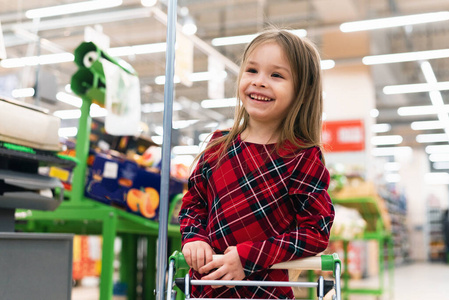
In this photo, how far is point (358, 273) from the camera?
34.3 ft

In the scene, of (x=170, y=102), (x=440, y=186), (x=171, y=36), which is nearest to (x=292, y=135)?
(x=170, y=102)

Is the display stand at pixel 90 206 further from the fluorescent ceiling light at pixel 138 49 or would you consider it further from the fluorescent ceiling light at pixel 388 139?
the fluorescent ceiling light at pixel 388 139

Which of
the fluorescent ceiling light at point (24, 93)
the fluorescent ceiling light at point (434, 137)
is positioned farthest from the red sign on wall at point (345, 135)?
the fluorescent ceiling light at point (434, 137)

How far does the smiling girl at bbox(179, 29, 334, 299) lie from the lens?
1233mm

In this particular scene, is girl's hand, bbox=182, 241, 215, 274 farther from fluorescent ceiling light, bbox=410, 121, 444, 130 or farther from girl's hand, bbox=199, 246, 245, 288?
fluorescent ceiling light, bbox=410, 121, 444, 130

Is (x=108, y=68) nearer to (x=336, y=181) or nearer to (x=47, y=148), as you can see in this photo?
(x=47, y=148)

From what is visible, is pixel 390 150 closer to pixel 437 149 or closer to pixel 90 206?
pixel 437 149

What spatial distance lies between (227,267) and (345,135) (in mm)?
9165

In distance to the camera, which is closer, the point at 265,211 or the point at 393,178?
the point at 265,211

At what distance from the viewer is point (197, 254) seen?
1.25m

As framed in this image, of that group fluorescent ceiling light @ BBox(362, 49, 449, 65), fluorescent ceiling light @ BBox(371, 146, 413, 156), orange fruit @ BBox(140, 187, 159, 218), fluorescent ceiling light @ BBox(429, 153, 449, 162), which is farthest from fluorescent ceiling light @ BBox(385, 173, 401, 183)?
orange fruit @ BBox(140, 187, 159, 218)

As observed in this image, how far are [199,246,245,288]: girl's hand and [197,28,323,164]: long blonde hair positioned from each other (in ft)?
1.01

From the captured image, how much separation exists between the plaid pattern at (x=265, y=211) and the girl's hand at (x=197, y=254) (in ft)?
0.11

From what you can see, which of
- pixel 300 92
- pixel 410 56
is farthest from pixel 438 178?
pixel 300 92
